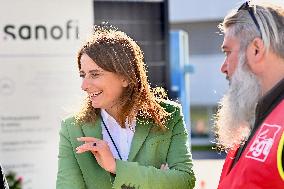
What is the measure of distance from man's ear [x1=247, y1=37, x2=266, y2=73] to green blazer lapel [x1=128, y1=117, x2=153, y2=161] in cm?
74

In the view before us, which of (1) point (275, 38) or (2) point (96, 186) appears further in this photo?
(2) point (96, 186)

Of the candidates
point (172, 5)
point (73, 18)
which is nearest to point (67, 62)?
point (73, 18)

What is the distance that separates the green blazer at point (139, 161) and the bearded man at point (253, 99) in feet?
1.11

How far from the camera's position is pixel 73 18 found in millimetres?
4773

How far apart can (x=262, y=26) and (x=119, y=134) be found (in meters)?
0.87

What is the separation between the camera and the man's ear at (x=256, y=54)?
2084 mm

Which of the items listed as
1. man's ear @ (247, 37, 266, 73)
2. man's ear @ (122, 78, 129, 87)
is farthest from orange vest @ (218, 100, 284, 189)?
man's ear @ (122, 78, 129, 87)

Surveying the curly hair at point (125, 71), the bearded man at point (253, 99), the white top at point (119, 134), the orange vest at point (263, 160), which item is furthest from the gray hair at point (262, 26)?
the white top at point (119, 134)

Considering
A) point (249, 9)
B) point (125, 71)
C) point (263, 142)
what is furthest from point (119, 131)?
point (263, 142)

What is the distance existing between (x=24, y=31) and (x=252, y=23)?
277cm

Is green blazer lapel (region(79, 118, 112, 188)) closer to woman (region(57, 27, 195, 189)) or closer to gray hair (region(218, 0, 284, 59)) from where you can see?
woman (region(57, 27, 195, 189))

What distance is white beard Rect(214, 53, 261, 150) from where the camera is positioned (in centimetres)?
216

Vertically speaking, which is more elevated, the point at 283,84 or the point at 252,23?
the point at 252,23

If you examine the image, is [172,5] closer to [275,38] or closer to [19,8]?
[19,8]
